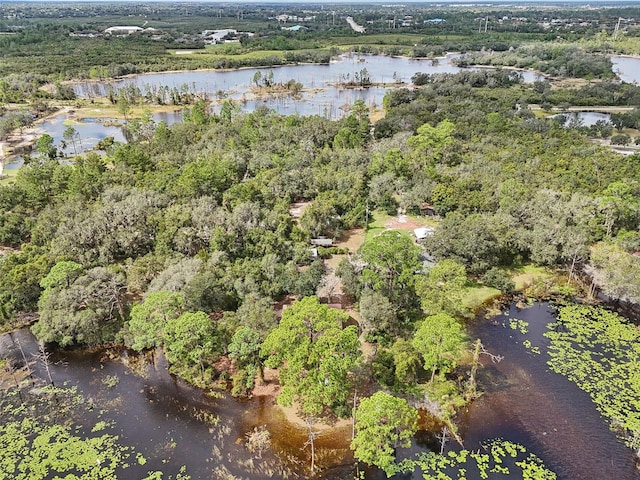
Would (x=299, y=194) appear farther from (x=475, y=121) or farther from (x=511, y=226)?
(x=475, y=121)

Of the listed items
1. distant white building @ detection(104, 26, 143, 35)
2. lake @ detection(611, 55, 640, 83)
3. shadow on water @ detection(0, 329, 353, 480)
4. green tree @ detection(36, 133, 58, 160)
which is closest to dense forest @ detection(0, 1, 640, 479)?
green tree @ detection(36, 133, 58, 160)

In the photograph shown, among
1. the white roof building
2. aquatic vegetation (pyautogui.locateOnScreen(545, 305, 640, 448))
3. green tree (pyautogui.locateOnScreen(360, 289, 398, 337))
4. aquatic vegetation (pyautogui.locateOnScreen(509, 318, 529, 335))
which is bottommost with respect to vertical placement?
aquatic vegetation (pyautogui.locateOnScreen(509, 318, 529, 335))

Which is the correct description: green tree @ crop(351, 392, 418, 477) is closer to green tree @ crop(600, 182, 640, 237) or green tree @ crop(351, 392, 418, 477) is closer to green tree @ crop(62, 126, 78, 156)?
green tree @ crop(600, 182, 640, 237)

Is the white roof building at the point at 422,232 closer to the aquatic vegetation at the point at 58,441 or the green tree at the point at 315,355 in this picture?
the green tree at the point at 315,355

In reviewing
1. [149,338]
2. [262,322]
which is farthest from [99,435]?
[262,322]

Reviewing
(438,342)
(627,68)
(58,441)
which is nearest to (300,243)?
(438,342)

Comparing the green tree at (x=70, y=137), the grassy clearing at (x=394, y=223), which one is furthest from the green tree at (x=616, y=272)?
the green tree at (x=70, y=137)
